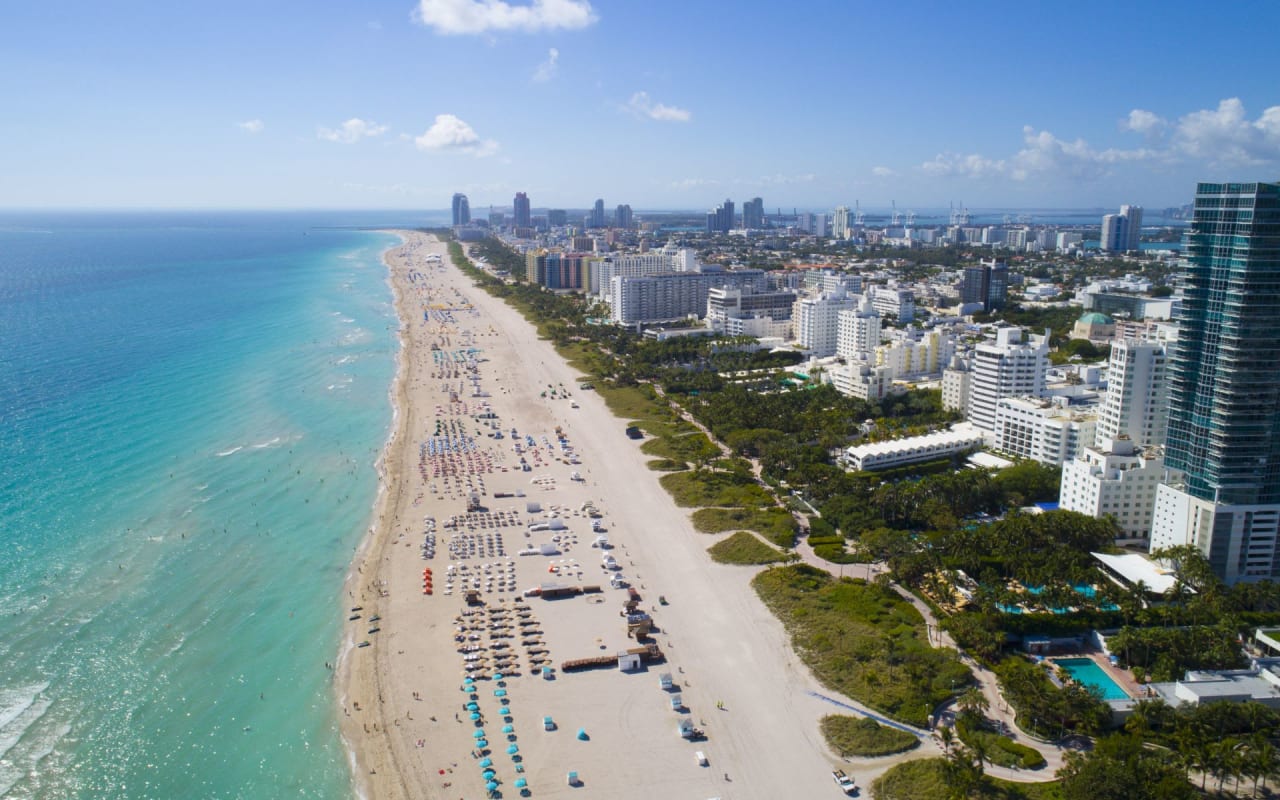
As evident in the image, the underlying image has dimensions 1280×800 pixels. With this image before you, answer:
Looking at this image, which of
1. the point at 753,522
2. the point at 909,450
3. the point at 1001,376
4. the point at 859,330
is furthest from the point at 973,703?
the point at 859,330

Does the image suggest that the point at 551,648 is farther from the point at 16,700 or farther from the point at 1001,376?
the point at 1001,376

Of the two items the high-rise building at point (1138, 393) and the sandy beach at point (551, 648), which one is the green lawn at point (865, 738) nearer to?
the sandy beach at point (551, 648)

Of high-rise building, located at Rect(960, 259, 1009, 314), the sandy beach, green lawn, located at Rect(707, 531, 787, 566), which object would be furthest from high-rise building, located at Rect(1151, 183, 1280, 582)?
high-rise building, located at Rect(960, 259, 1009, 314)

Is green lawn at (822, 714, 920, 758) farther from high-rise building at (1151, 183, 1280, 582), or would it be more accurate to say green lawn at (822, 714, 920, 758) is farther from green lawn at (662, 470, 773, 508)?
green lawn at (662, 470, 773, 508)

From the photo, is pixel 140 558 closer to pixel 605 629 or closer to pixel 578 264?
pixel 605 629

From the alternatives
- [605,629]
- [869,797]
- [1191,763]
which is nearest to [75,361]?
[605,629]
